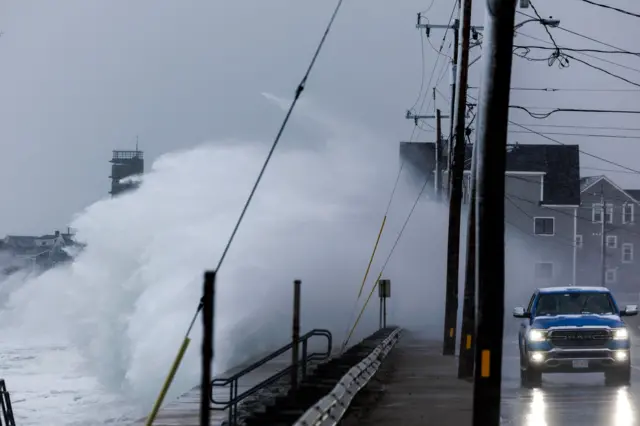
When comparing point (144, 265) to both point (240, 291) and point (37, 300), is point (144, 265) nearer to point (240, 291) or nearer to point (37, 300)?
point (240, 291)

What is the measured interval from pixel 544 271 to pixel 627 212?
44.1 ft

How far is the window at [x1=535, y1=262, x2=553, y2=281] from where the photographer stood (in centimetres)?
10607

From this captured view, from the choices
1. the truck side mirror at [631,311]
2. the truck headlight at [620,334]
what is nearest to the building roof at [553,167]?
the truck headlight at [620,334]

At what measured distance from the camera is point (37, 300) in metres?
109

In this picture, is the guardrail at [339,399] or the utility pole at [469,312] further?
the utility pole at [469,312]

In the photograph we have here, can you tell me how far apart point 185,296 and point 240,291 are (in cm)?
591

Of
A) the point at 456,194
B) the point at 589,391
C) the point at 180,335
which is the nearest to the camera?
the point at 589,391

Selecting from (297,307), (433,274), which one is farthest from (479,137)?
(433,274)

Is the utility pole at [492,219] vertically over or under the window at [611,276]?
under

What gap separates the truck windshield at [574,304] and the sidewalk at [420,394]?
228cm

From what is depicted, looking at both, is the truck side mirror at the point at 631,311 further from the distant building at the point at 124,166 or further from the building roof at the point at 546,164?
the distant building at the point at 124,166

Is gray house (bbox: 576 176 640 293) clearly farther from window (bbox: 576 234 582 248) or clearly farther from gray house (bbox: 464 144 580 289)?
gray house (bbox: 464 144 580 289)

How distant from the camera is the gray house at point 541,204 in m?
105

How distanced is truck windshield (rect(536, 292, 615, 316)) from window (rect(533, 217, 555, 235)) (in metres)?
80.0
